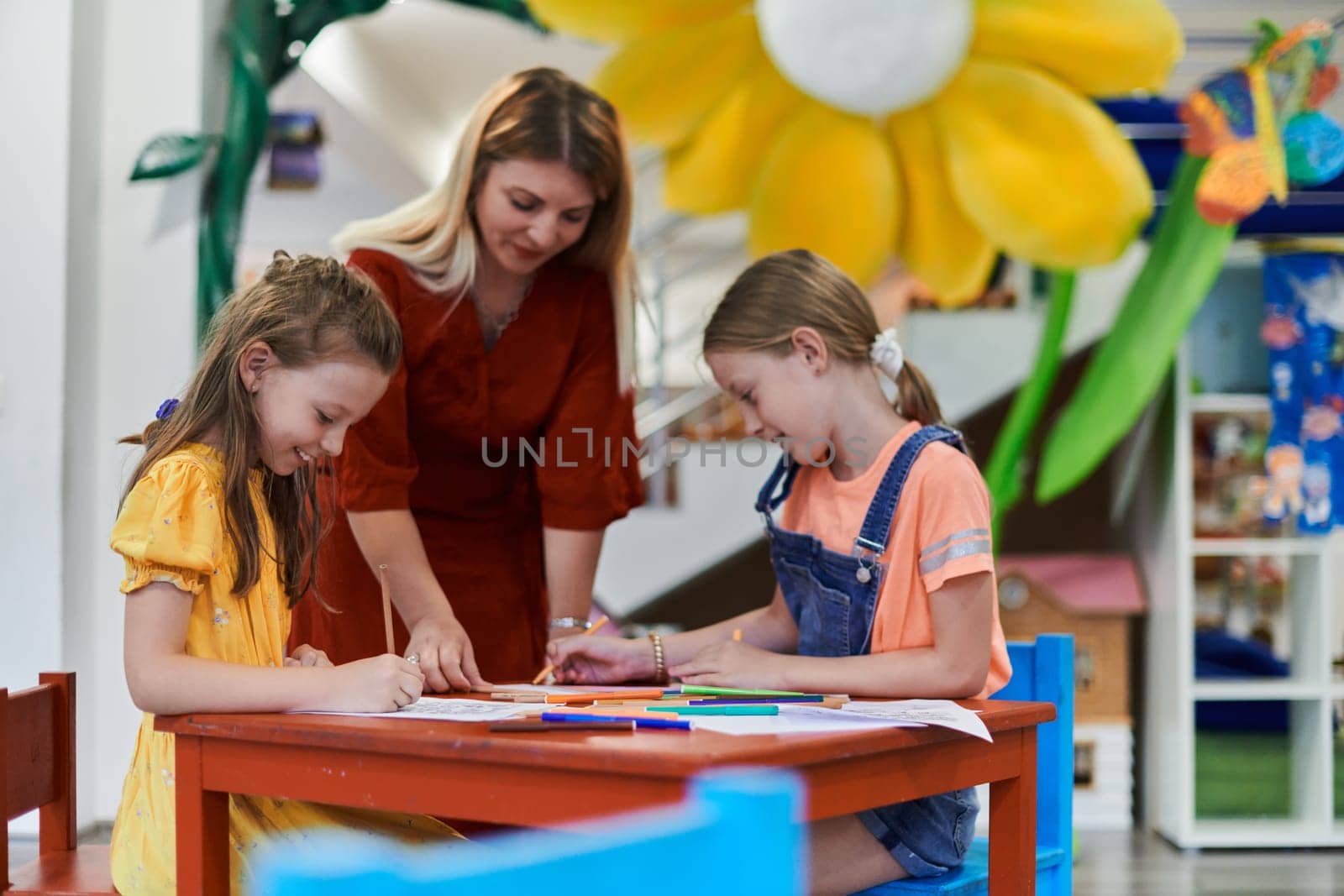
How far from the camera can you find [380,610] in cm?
157

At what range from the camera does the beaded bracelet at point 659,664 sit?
1453 mm

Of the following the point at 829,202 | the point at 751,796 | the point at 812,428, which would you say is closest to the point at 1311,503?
the point at 829,202

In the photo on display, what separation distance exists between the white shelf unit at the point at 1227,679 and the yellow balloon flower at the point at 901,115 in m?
0.51

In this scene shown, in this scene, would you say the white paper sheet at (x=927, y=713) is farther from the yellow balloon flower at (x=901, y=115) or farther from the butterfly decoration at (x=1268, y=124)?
the butterfly decoration at (x=1268, y=124)

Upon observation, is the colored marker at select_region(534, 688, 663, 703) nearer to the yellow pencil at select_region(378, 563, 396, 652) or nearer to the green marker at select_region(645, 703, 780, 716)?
the green marker at select_region(645, 703, 780, 716)

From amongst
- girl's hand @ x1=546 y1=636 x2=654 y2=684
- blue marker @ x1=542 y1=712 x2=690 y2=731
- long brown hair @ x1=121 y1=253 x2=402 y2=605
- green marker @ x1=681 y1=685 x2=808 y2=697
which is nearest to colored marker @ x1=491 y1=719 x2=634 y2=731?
blue marker @ x1=542 y1=712 x2=690 y2=731

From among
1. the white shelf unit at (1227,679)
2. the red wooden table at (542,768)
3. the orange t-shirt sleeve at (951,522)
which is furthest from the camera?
the white shelf unit at (1227,679)

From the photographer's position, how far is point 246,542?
46.7 inches

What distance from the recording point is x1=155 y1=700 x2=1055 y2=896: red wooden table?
32.0 inches

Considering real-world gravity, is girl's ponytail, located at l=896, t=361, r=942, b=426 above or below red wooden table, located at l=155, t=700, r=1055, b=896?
above

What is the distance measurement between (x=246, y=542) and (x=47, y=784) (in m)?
0.33

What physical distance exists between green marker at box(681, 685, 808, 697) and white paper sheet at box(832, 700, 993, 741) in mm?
65

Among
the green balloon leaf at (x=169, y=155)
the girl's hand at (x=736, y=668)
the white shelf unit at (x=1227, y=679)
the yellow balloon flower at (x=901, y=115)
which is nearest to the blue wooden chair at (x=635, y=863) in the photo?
the girl's hand at (x=736, y=668)

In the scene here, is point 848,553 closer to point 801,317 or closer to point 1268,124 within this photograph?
point 801,317
